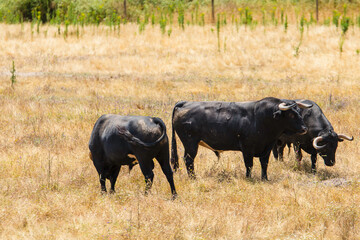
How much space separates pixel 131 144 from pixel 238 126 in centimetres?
250

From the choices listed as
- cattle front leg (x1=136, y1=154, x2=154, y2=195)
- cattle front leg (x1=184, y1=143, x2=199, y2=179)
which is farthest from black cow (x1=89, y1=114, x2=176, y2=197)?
cattle front leg (x1=184, y1=143, x2=199, y2=179)

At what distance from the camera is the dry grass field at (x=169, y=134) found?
19.5 feet

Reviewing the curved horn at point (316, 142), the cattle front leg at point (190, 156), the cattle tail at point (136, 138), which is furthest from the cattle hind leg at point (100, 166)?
the curved horn at point (316, 142)

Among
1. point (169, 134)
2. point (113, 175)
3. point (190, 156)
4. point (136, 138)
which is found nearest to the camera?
point (136, 138)

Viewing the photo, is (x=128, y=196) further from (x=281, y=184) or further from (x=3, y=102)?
(x=3, y=102)

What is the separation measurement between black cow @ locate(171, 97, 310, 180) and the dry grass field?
44 cm

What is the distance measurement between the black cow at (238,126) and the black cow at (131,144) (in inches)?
61.8

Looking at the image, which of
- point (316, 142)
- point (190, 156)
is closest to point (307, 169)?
point (316, 142)

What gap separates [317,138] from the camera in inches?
351

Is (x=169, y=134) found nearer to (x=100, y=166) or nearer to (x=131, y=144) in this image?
(x=100, y=166)

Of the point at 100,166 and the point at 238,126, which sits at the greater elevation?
the point at 238,126

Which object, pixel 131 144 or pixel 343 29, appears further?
pixel 343 29

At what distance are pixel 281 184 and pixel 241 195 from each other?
1.14m

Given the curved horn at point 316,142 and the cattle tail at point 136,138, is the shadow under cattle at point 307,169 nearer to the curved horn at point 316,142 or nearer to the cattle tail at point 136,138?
the curved horn at point 316,142
